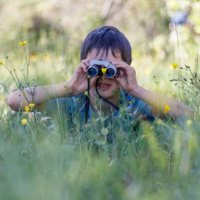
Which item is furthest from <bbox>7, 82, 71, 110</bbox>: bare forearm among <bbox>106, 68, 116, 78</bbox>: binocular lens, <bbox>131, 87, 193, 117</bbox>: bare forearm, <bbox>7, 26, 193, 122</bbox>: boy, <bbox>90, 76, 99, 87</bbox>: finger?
<bbox>131, 87, 193, 117</bbox>: bare forearm

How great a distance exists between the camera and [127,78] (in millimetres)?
2963

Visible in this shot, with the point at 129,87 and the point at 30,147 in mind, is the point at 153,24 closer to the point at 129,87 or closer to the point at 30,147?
the point at 129,87

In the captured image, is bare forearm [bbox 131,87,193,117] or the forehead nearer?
bare forearm [bbox 131,87,193,117]

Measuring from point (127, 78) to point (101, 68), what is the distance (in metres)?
0.18

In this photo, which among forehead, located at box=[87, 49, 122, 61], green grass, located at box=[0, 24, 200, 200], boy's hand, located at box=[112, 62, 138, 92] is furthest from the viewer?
forehead, located at box=[87, 49, 122, 61]

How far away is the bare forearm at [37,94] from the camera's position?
3008mm

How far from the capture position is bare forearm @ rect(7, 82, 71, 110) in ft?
9.87

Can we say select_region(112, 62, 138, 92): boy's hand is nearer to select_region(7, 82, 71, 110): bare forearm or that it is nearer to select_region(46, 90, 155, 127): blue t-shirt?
select_region(46, 90, 155, 127): blue t-shirt

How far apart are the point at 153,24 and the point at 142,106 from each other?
5006 mm

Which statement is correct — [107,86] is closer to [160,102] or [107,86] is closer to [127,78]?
[127,78]

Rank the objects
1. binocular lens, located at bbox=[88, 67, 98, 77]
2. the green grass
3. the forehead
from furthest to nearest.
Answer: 1. the forehead
2. binocular lens, located at bbox=[88, 67, 98, 77]
3. the green grass

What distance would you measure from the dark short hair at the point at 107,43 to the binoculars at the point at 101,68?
0.28 m

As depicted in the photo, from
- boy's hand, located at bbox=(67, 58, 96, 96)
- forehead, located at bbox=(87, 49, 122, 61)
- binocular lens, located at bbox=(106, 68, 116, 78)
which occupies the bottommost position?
boy's hand, located at bbox=(67, 58, 96, 96)

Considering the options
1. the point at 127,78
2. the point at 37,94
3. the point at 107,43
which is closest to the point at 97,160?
the point at 127,78
